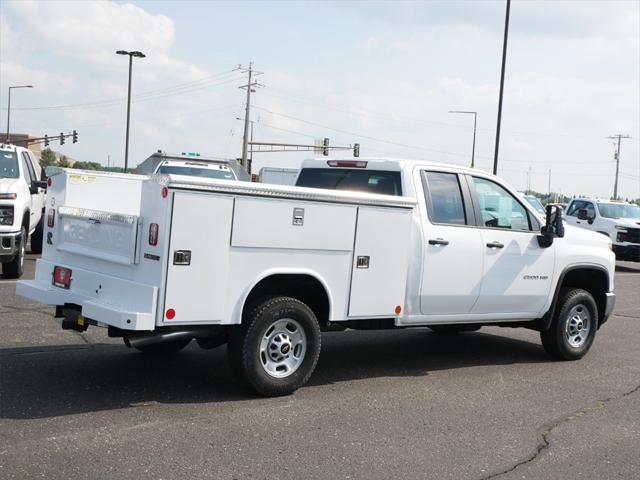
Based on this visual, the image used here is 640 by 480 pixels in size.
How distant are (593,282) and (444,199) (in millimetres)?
2745

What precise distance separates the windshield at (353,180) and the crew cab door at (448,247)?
0.27 m

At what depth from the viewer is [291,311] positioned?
6.53 m

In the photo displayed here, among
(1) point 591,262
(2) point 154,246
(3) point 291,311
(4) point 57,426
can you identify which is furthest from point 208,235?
(1) point 591,262

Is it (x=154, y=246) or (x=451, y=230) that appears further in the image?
(x=451, y=230)

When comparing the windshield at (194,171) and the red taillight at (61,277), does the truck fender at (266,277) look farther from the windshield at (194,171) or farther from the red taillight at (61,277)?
the windshield at (194,171)

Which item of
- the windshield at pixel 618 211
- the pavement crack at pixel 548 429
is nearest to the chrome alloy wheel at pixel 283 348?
the pavement crack at pixel 548 429

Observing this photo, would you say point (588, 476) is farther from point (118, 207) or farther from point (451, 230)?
point (118, 207)

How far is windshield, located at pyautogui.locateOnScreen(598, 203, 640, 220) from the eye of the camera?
24.9m

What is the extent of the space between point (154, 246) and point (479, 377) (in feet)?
12.0

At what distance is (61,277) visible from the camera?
22.3ft

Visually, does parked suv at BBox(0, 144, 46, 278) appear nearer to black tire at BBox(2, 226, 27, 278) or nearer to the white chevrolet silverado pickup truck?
black tire at BBox(2, 226, 27, 278)

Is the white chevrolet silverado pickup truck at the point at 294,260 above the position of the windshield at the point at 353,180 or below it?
below

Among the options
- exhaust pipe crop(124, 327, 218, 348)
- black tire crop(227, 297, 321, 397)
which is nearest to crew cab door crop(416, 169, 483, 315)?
black tire crop(227, 297, 321, 397)

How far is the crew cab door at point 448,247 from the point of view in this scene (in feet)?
24.8
